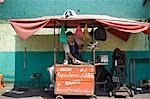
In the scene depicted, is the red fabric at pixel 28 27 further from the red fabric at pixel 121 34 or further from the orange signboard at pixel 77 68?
the red fabric at pixel 121 34

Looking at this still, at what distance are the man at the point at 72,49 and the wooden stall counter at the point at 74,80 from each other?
0.51m

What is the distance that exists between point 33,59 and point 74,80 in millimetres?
3436

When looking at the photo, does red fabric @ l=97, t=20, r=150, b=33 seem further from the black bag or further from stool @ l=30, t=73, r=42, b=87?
stool @ l=30, t=73, r=42, b=87

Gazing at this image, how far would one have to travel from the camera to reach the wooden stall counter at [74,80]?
1111 centimetres

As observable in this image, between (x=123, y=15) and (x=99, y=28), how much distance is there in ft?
7.26

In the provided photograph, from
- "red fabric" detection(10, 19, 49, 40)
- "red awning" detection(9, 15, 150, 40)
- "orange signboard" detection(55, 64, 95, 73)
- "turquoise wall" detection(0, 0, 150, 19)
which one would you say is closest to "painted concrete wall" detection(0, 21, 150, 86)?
"turquoise wall" detection(0, 0, 150, 19)

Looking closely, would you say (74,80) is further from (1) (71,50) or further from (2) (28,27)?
(2) (28,27)

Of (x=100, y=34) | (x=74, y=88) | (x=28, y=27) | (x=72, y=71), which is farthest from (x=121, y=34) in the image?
(x=28, y=27)

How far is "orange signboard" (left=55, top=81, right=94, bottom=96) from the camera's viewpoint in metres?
11.1

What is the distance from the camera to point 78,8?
14188mm

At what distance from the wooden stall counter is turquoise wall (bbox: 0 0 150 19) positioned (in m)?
3.59

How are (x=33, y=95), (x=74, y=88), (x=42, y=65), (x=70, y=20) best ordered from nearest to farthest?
(x=74, y=88) → (x=70, y=20) → (x=33, y=95) → (x=42, y=65)

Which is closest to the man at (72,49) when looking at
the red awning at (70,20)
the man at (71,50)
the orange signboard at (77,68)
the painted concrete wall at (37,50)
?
the man at (71,50)

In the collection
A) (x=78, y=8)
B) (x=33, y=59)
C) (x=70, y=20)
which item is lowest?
(x=33, y=59)
